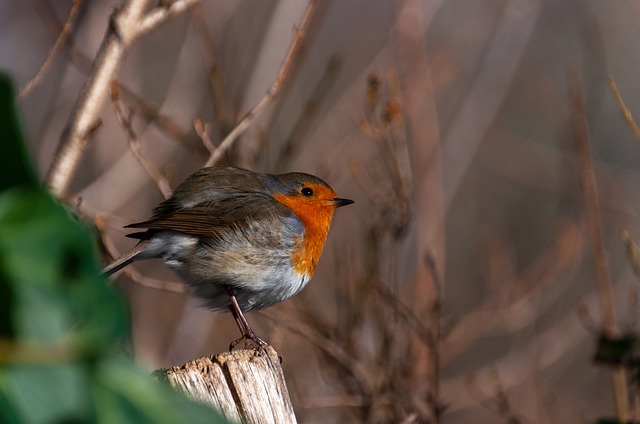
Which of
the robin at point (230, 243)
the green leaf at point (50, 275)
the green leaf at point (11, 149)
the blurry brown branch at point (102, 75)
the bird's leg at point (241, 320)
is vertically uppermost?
the blurry brown branch at point (102, 75)

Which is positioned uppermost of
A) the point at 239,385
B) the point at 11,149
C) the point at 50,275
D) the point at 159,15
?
the point at 159,15

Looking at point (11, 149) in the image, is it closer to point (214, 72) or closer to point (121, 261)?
point (121, 261)

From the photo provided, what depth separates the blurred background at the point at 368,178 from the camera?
169 inches

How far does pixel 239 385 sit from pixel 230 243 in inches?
65.9

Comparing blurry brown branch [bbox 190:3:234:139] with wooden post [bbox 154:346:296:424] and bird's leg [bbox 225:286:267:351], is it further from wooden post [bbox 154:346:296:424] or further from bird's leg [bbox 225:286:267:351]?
wooden post [bbox 154:346:296:424]

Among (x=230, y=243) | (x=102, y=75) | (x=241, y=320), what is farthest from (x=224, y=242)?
(x=102, y=75)

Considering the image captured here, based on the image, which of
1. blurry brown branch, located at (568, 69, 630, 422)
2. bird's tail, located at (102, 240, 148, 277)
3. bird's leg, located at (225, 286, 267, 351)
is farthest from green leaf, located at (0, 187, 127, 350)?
blurry brown branch, located at (568, 69, 630, 422)

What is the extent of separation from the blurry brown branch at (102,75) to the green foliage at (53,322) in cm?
247

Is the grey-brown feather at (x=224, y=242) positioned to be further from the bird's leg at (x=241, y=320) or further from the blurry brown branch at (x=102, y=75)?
the blurry brown branch at (x=102, y=75)

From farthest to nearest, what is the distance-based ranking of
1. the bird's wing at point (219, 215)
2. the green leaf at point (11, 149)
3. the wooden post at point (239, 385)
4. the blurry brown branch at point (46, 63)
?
the bird's wing at point (219, 215) → the blurry brown branch at point (46, 63) → the wooden post at point (239, 385) → the green leaf at point (11, 149)

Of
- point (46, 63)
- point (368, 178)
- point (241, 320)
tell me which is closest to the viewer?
point (46, 63)

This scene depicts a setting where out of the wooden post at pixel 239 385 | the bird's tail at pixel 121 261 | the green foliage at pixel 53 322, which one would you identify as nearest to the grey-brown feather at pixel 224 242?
the bird's tail at pixel 121 261

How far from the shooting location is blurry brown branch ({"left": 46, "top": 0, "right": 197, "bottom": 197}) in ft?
10.2

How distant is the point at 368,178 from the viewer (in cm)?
461
